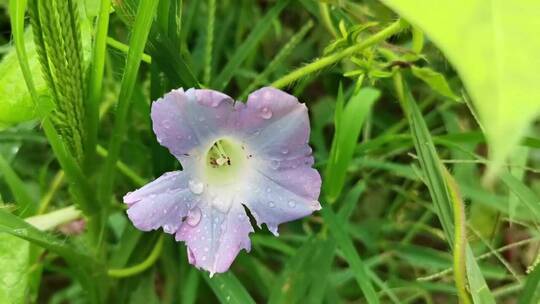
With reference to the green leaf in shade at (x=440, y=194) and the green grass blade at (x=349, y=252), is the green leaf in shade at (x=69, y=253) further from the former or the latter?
the green leaf in shade at (x=440, y=194)

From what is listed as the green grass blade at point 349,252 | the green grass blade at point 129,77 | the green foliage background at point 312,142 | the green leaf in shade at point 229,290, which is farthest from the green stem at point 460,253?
the green grass blade at point 129,77

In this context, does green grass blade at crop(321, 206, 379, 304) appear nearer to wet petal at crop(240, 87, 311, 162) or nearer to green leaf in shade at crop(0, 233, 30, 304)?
wet petal at crop(240, 87, 311, 162)

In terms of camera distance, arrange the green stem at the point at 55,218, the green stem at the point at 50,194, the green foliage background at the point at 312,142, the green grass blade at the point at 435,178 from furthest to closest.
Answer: the green stem at the point at 50,194 < the green stem at the point at 55,218 < the green grass blade at the point at 435,178 < the green foliage background at the point at 312,142

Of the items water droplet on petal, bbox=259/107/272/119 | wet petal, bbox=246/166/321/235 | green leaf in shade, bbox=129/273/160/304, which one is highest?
water droplet on petal, bbox=259/107/272/119

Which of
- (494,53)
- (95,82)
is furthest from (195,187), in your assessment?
(494,53)

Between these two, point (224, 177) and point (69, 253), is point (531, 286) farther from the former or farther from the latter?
point (69, 253)

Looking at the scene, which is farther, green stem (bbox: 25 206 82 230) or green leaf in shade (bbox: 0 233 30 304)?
green stem (bbox: 25 206 82 230)

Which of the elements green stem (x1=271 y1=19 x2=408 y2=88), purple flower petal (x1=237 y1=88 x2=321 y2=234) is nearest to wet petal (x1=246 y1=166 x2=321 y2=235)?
purple flower petal (x1=237 y1=88 x2=321 y2=234)
